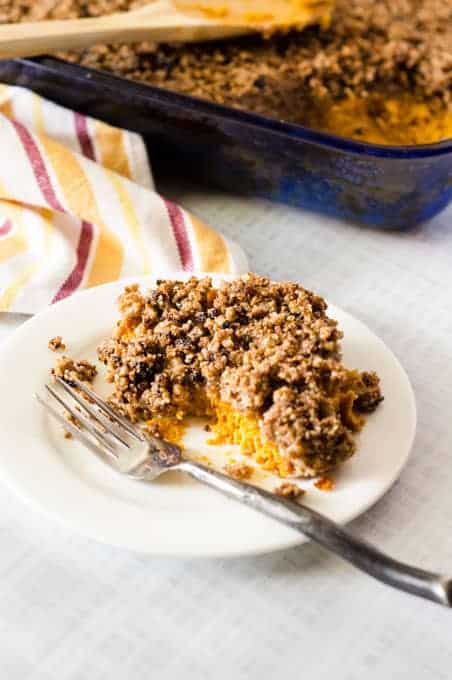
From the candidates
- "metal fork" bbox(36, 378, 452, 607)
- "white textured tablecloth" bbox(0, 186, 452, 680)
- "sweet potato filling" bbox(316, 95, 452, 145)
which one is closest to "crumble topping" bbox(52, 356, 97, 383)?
"metal fork" bbox(36, 378, 452, 607)

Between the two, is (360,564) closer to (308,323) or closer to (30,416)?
(308,323)

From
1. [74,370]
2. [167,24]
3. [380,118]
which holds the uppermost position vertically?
[167,24]

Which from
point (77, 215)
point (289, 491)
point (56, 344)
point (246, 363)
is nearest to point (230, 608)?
point (289, 491)

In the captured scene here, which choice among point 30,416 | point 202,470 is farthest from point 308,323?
point 30,416

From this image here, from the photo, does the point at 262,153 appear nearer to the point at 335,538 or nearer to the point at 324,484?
the point at 324,484

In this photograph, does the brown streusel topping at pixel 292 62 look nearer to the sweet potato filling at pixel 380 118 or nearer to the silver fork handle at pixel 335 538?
the sweet potato filling at pixel 380 118

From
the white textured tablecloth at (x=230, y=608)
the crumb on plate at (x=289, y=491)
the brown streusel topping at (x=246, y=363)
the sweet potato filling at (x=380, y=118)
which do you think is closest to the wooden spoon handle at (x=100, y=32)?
the sweet potato filling at (x=380, y=118)
